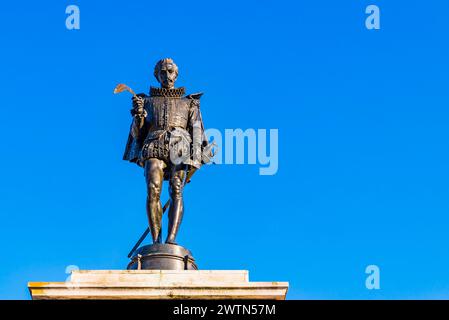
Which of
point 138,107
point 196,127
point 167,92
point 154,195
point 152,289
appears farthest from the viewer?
point 167,92

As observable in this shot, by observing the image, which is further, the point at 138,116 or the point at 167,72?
the point at 167,72

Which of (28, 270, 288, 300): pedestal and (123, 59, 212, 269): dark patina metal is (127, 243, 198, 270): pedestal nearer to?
(123, 59, 212, 269): dark patina metal

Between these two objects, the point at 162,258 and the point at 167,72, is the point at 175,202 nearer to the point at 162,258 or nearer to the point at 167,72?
the point at 162,258

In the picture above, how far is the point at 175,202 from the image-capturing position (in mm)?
16969

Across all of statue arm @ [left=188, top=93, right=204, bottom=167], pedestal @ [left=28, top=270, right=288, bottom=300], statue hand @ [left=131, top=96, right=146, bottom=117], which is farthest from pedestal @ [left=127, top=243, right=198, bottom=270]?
statue hand @ [left=131, top=96, right=146, bottom=117]

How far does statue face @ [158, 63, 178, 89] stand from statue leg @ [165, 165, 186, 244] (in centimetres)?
167

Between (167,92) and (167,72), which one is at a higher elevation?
(167,72)

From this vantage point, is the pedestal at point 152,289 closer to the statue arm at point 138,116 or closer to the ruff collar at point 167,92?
the statue arm at point 138,116

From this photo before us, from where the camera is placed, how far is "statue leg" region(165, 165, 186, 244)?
16.6 m

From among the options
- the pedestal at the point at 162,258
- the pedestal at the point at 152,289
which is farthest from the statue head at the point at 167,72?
the pedestal at the point at 152,289

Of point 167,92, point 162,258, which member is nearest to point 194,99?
point 167,92

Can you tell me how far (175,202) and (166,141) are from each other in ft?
3.42

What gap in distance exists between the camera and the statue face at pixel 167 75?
59.1 feet
